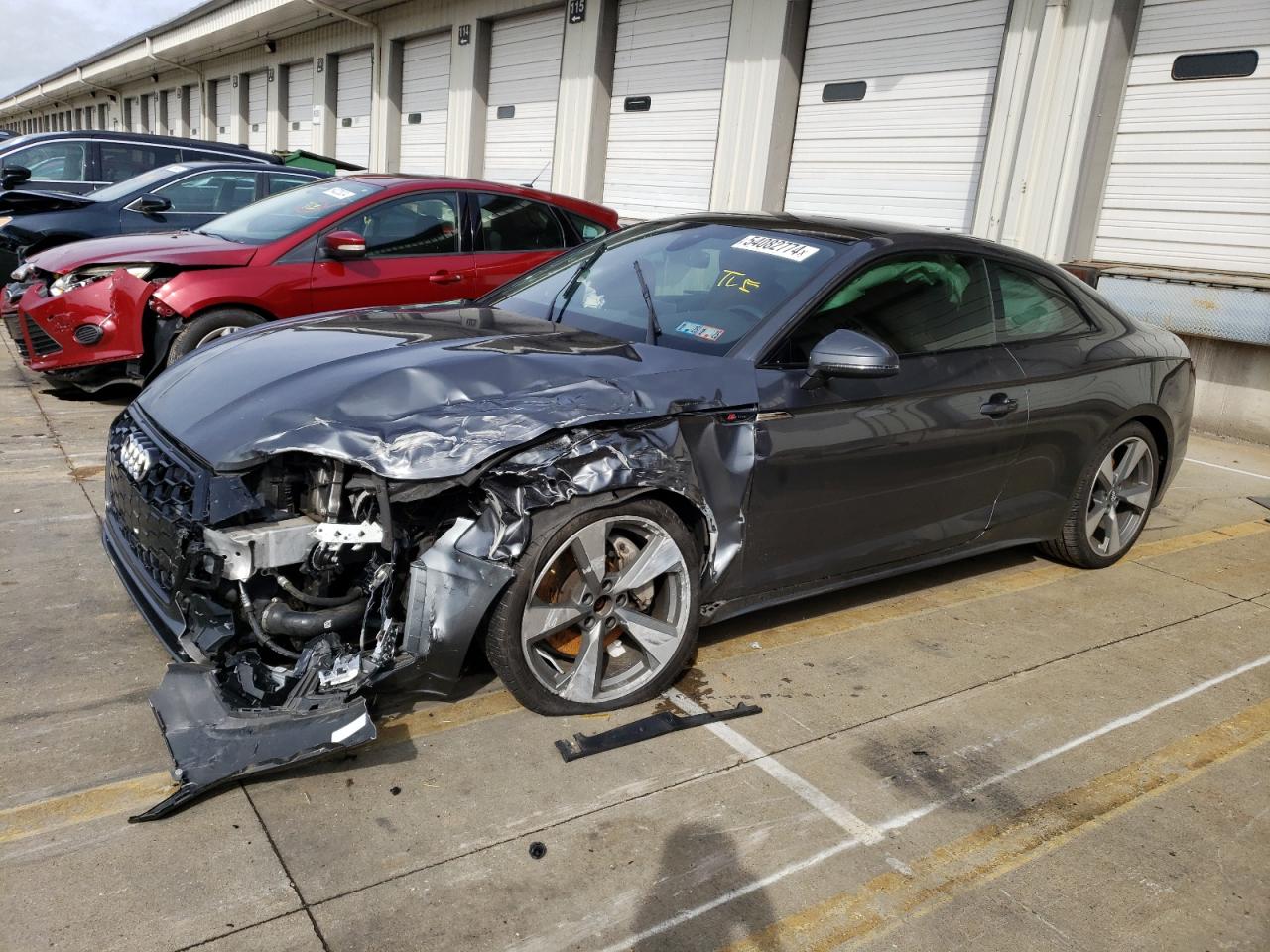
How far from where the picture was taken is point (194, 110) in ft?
106

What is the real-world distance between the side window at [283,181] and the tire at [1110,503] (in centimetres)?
737

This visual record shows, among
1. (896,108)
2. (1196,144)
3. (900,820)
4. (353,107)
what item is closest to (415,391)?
(900,820)

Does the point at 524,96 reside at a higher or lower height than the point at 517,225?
higher

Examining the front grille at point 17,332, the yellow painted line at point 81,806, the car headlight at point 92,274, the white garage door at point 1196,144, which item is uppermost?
the white garage door at point 1196,144

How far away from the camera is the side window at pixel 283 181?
9336 mm

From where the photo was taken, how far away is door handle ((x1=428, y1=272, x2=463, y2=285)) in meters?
7.04

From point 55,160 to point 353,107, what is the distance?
11.4 m

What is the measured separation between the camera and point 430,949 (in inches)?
87.9

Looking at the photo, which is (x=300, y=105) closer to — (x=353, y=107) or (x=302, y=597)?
(x=353, y=107)

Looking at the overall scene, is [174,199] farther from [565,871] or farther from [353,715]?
[565,871]

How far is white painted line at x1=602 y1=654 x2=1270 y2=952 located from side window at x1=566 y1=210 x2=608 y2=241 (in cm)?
534

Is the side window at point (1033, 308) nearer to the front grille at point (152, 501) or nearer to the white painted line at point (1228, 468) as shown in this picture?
the front grille at point (152, 501)

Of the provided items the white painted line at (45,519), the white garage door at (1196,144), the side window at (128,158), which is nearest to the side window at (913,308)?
the white painted line at (45,519)

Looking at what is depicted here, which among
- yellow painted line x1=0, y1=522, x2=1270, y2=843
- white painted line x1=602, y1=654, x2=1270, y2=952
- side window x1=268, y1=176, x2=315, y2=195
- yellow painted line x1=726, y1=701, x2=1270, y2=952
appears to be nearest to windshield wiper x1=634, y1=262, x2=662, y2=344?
yellow painted line x1=0, y1=522, x2=1270, y2=843
